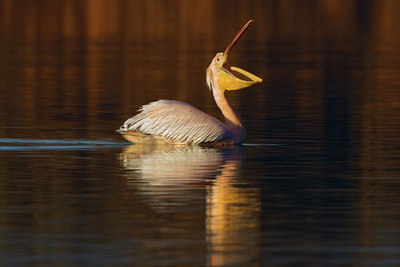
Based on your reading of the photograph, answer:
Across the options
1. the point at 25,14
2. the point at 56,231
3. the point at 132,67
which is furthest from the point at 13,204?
the point at 25,14

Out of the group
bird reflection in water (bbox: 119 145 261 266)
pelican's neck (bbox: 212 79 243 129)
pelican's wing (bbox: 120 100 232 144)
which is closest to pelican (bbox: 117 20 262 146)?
pelican's wing (bbox: 120 100 232 144)

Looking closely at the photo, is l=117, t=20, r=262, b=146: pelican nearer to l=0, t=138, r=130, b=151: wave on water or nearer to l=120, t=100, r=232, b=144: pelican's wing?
l=120, t=100, r=232, b=144: pelican's wing

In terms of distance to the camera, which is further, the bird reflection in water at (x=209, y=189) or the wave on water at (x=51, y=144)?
the wave on water at (x=51, y=144)

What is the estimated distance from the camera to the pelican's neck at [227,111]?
15461mm

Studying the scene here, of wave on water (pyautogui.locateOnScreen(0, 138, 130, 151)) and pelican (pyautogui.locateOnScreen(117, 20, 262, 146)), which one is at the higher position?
pelican (pyautogui.locateOnScreen(117, 20, 262, 146))

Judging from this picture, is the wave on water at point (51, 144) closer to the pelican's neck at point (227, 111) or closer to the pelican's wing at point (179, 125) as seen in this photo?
the pelican's wing at point (179, 125)

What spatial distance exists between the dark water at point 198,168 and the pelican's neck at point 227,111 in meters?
0.30

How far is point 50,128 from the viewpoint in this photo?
53.8 feet

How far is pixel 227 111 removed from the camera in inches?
618

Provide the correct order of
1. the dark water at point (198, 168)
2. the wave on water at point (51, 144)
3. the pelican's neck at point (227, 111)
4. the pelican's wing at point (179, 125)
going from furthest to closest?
the pelican's neck at point (227, 111) < the pelican's wing at point (179, 125) < the wave on water at point (51, 144) < the dark water at point (198, 168)

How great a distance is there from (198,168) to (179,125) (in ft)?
6.09

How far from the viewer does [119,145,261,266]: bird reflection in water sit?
30.6 ft

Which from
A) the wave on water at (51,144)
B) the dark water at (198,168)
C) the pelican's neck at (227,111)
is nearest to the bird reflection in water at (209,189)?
the dark water at (198,168)

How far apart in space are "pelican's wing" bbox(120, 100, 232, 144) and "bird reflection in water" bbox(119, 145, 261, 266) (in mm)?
146
